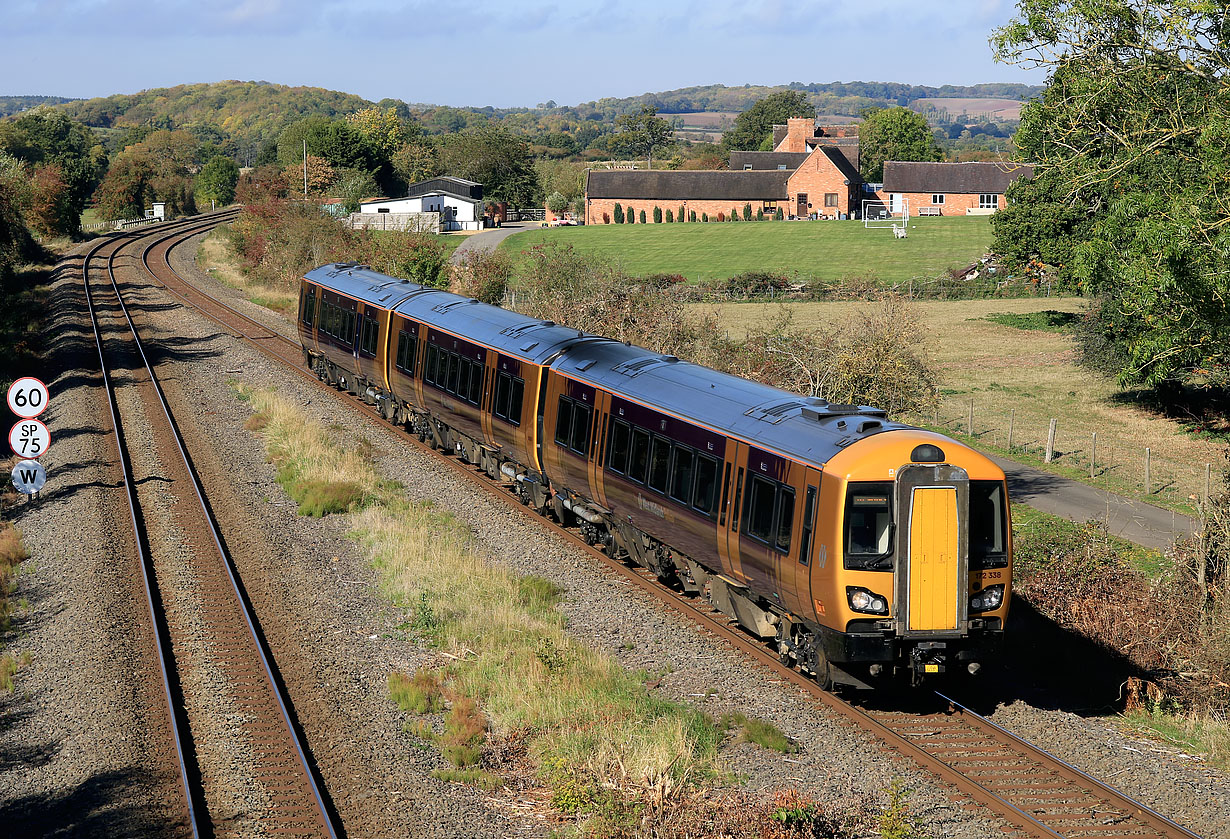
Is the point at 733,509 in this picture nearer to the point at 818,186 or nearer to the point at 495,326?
the point at 495,326

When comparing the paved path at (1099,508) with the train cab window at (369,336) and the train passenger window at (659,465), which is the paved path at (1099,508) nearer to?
the train passenger window at (659,465)

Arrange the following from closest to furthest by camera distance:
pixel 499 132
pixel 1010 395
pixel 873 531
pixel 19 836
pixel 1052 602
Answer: pixel 19 836 → pixel 873 531 → pixel 1052 602 → pixel 1010 395 → pixel 499 132

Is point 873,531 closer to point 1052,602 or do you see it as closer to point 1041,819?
point 1041,819

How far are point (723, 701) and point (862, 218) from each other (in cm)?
11211

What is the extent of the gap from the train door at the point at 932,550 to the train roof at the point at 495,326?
948 cm

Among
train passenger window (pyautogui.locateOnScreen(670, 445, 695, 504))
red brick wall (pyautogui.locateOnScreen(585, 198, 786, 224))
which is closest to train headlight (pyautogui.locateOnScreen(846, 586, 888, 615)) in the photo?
train passenger window (pyautogui.locateOnScreen(670, 445, 695, 504))

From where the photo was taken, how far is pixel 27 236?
6806 centimetres

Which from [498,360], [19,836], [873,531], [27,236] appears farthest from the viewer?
[27,236]

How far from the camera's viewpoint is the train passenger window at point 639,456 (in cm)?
1719

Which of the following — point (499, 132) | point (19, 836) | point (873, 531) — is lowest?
point (19, 836)

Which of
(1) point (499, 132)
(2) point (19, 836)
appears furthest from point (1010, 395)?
(1) point (499, 132)

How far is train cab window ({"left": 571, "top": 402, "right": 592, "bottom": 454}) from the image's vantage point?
19031 mm

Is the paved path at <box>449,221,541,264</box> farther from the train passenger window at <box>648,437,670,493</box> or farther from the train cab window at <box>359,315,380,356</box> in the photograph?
the train passenger window at <box>648,437,670,493</box>

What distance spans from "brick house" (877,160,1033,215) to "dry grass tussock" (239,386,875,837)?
108m
